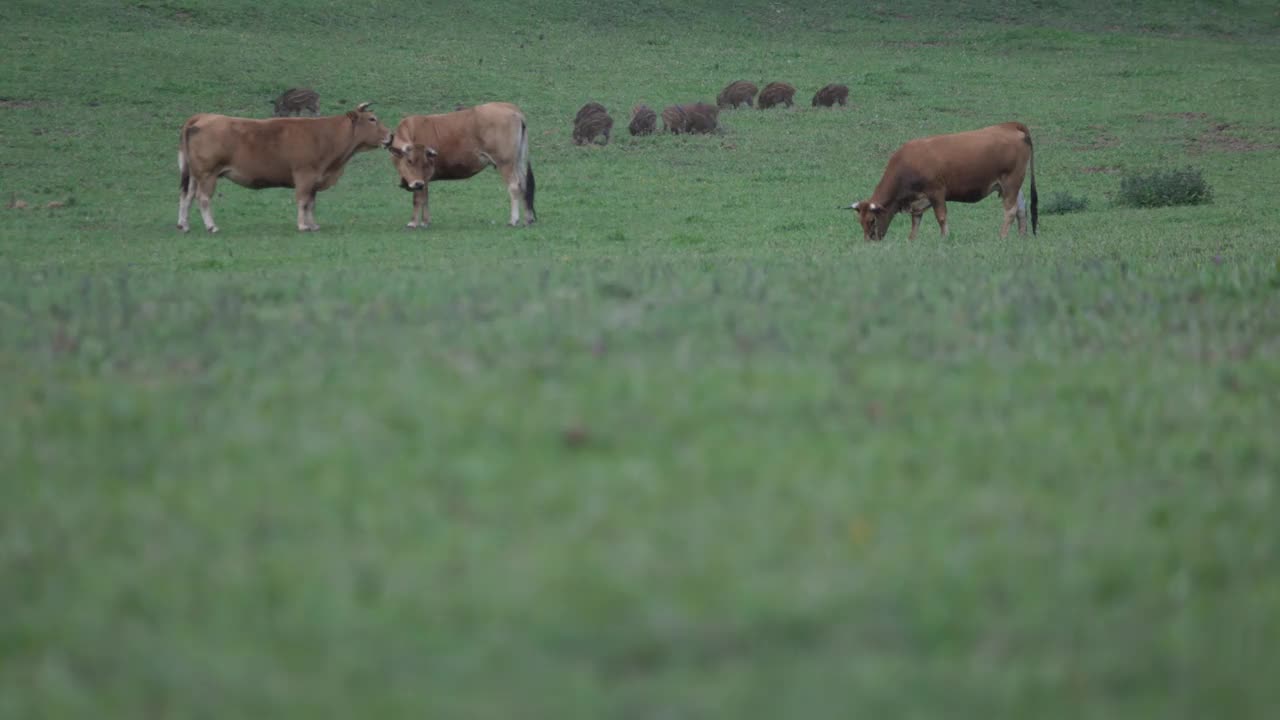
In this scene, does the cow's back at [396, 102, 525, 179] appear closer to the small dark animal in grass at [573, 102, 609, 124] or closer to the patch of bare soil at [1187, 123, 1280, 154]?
the small dark animal in grass at [573, 102, 609, 124]

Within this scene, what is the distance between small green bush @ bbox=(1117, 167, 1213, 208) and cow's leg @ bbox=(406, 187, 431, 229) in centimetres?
1194

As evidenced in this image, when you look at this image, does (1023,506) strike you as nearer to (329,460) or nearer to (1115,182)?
(329,460)

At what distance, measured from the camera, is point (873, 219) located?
20781mm

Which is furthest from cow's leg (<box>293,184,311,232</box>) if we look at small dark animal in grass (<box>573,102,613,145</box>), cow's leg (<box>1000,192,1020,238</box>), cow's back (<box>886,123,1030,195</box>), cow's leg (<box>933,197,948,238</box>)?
small dark animal in grass (<box>573,102,613,145</box>)

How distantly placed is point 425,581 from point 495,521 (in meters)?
0.58

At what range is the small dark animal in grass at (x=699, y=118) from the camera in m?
33.7

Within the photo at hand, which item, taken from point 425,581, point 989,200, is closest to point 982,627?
point 425,581

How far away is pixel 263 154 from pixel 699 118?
1495cm

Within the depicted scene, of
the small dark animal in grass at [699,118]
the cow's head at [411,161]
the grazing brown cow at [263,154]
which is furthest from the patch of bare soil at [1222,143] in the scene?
the grazing brown cow at [263,154]

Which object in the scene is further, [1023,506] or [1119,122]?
[1119,122]

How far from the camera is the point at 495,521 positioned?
5.18 m

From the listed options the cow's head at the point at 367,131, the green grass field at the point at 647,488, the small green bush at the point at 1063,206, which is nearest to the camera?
the green grass field at the point at 647,488

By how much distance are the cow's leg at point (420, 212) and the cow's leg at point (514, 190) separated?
4.24 feet

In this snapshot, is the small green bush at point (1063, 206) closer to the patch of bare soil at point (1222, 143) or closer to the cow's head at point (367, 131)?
the patch of bare soil at point (1222, 143)
